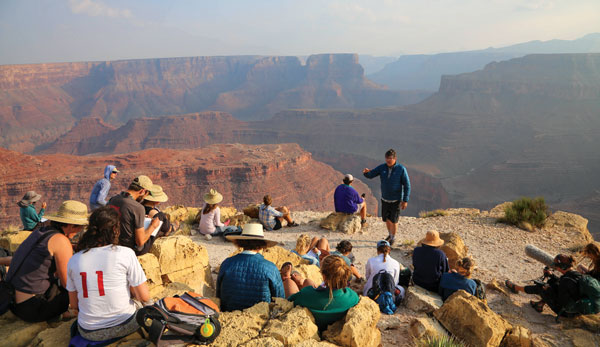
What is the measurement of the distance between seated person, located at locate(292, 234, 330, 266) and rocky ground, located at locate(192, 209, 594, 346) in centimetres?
103

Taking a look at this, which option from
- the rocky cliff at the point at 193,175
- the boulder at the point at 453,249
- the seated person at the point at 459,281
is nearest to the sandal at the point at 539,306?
the seated person at the point at 459,281

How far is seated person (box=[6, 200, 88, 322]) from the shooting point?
3.07 m

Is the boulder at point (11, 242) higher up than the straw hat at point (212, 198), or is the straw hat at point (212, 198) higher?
the straw hat at point (212, 198)

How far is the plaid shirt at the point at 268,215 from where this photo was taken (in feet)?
29.1

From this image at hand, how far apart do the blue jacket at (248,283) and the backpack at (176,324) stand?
2.48 ft

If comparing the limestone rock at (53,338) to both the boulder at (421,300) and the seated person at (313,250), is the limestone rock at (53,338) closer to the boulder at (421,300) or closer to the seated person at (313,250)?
the seated person at (313,250)

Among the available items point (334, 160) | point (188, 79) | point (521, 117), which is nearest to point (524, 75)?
point (521, 117)

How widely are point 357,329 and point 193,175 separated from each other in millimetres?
36957

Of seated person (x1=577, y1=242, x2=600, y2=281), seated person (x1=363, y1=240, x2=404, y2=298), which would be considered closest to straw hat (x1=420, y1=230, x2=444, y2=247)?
seated person (x1=363, y1=240, x2=404, y2=298)

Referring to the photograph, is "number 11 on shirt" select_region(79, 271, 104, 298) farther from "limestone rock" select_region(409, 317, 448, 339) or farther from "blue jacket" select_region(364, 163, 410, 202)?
"blue jacket" select_region(364, 163, 410, 202)

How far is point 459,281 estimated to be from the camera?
4.55 meters

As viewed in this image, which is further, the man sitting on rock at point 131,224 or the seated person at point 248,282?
the man sitting on rock at point 131,224

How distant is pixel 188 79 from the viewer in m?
152

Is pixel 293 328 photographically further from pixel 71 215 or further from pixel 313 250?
pixel 313 250
